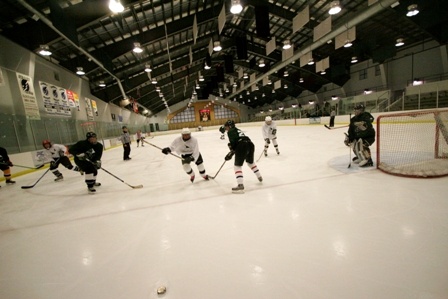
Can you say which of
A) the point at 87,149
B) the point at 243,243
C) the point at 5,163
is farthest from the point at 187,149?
the point at 5,163

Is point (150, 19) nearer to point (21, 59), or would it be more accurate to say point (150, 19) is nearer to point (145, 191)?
point (21, 59)

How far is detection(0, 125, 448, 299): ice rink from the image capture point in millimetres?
1456

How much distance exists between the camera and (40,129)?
8625mm

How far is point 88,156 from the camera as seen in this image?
13.6 feet

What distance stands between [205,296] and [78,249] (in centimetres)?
157

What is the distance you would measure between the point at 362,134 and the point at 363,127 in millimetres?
145

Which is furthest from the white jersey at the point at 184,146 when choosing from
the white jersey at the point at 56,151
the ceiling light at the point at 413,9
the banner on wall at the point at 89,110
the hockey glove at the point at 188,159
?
the banner on wall at the point at 89,110

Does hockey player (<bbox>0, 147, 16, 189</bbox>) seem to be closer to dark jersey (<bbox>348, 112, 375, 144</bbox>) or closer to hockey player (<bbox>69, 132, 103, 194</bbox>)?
hockey player (<bbox>69, 132, 103, 194</bbox>)

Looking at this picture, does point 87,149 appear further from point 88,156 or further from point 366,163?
point 366,163

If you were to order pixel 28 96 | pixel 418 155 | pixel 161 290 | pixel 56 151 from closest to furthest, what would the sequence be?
pixel 161 290, pixel 418 155, pixel 56 151, pixel 28 96

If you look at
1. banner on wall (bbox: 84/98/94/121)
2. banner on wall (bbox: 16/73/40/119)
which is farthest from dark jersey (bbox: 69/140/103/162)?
banner on wall (bbox: 84/98/94/121)

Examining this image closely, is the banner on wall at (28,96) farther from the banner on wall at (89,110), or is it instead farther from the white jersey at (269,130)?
the white jersey at (269,130)

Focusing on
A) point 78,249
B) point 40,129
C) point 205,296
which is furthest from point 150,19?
point 205,296

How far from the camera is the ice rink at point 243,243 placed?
1.46m
